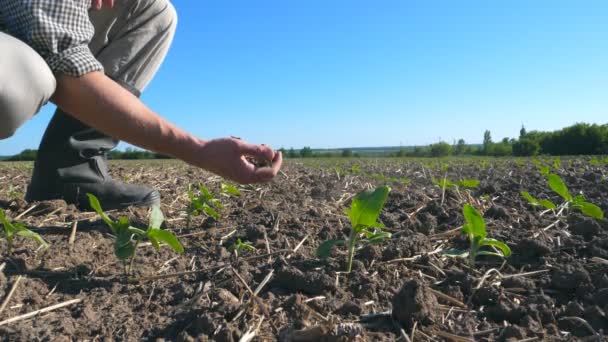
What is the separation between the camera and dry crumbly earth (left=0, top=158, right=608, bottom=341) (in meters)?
1.22

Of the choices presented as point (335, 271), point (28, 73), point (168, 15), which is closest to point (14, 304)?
point (28, 73)

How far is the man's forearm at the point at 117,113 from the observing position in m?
1.62

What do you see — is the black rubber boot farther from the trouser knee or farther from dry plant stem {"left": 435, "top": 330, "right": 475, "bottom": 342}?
dry plant stem {"left": 435, "top": 330, "right": 475, "bottom": 342}

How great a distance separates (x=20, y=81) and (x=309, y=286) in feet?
3.81

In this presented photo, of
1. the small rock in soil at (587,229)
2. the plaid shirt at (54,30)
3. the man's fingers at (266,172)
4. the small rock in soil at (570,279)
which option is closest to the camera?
the small rock in soil at (570,279)

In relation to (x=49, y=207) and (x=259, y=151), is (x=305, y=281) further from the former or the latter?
(x=49, y=207)

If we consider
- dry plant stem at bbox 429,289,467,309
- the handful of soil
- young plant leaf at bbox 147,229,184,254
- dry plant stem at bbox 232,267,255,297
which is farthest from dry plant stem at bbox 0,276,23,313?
dry plant stem at bbox 429,289,467,309

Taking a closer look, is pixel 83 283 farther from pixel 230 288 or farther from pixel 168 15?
pixel 168 15

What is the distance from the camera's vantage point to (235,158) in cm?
174

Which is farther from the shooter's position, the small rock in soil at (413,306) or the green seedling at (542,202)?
the green seedling at (542,202)

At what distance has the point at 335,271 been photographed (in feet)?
5.18

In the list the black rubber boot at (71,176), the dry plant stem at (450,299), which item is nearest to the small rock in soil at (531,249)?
the dry plant stem at (450,299)

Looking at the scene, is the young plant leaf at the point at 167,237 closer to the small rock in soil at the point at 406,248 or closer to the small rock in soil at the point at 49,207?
the small rock in soil at the point at 406,248

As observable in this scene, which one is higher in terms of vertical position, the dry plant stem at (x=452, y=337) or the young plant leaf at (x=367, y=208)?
the young plant leaf at (x=367, y=208)
